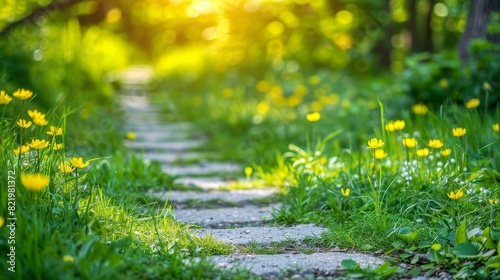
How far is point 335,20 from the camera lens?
8.03 m

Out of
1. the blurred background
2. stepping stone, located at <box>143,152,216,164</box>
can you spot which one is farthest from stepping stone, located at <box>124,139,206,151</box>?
the blurred background

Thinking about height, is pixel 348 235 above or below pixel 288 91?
below

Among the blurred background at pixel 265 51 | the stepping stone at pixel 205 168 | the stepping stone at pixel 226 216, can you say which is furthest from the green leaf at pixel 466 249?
the blurred background at pixel 265 51

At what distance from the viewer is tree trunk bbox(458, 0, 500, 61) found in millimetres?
5391

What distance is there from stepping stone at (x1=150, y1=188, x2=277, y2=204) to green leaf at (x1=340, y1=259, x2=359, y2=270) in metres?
1.30

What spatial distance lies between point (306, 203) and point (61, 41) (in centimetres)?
457

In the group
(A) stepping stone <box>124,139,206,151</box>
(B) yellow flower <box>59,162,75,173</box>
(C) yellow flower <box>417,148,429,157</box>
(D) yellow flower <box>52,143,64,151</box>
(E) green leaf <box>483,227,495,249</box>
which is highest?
(D) yellow flower <box>52,143,64,151</box>

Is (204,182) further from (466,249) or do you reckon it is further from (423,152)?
(466,249)

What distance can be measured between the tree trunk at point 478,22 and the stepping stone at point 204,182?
9.06ft

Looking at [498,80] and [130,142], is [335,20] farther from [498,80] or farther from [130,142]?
[130,142]

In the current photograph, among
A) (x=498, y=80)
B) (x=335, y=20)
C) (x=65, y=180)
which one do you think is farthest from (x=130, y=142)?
(x=335, y=20)

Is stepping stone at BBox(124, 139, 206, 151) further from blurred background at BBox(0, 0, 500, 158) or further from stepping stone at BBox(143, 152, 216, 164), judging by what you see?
blurred background at BBox(0, 0, 500, 158)

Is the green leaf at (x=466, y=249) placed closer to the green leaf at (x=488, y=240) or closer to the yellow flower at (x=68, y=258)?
Result: the green leaf at (x=488, y=240)

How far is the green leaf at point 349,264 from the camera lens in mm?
2408
